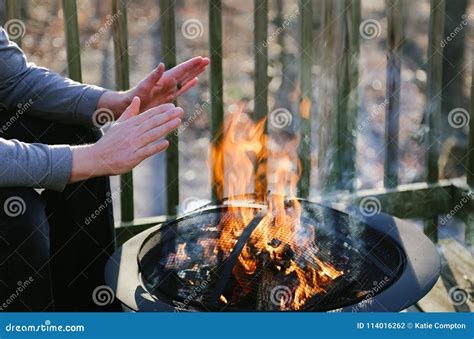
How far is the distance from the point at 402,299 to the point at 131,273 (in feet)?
2.22

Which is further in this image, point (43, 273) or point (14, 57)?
point (14, 57)

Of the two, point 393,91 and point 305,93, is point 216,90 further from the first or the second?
point 393,91

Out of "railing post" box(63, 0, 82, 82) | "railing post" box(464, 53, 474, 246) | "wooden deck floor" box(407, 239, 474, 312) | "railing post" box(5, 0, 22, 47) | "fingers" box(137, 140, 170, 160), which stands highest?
"railing post" box(5, 0, 22, 47)

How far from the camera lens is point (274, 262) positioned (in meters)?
1.91

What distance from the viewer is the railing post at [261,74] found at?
2.94m

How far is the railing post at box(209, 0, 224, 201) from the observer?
9.50 ft

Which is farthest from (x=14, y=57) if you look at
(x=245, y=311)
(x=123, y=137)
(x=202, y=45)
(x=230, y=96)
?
(x=202, y=45)

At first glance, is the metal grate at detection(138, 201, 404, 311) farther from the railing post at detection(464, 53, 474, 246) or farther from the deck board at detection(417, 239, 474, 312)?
the railing post at detection(464, 53, 474, 246)

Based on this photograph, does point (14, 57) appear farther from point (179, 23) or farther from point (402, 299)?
point (179, 23)

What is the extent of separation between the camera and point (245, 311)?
1744 millimetres

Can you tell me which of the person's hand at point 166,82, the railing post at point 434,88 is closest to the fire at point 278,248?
the person's hand at point 166,82

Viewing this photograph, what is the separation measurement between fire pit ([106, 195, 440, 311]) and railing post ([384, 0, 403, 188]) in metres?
1.16
